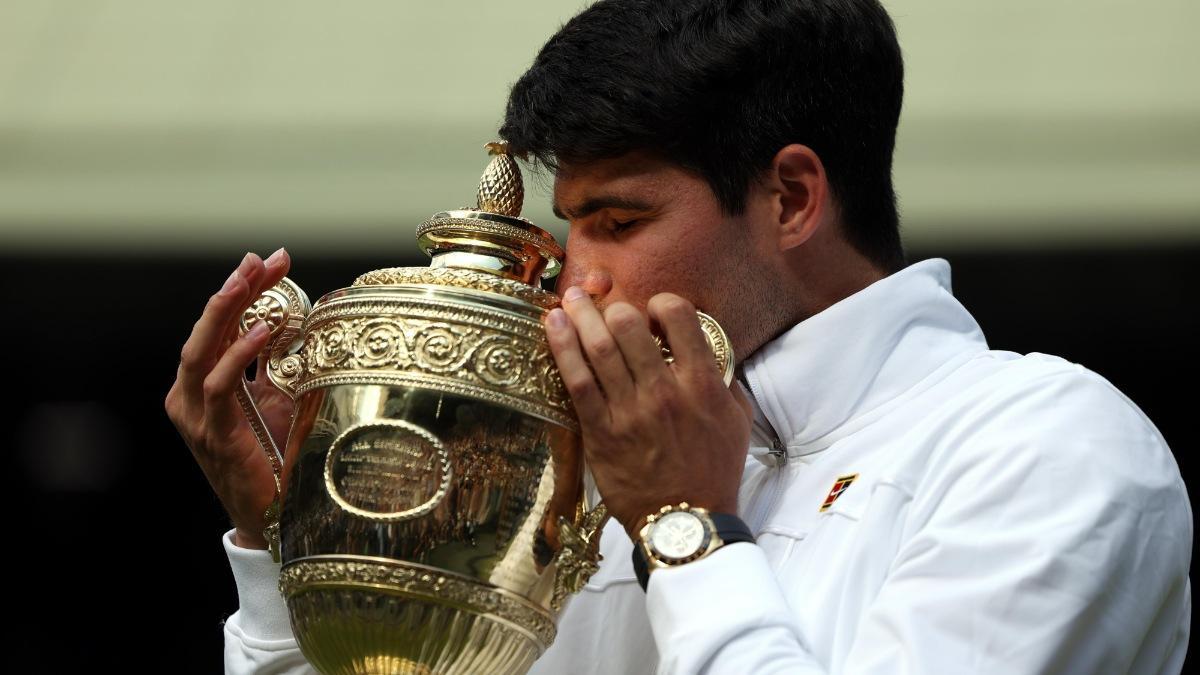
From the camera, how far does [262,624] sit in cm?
231

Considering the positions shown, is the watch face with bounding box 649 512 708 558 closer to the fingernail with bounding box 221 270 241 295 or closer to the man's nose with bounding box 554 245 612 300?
the man's nose with bounding box 554 245 612 300

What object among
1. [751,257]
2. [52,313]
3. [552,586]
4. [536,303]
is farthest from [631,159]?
[52,313]

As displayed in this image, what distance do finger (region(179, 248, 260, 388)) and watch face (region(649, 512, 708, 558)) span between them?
2.22ft

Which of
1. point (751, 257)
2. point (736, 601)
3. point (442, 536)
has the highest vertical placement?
point (751, 257)

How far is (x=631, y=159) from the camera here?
212 cm

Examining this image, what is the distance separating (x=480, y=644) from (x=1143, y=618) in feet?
2.28

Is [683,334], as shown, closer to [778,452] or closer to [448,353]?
[448,353]

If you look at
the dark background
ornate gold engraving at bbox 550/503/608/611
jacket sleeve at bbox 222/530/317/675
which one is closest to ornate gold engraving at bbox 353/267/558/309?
ornate gold engraving at bbox 550/503/608/611

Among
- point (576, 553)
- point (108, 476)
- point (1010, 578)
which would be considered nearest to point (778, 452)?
point (576, 553)

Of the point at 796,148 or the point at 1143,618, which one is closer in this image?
the point at 1143,618

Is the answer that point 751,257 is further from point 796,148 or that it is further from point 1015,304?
point 1015,304

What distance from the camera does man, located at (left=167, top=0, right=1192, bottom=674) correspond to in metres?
1.69

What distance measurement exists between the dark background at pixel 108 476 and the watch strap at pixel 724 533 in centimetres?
393

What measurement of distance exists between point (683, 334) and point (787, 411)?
365mm
